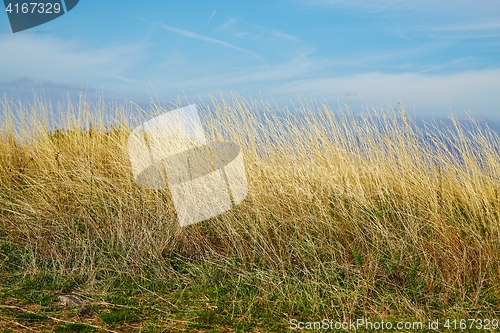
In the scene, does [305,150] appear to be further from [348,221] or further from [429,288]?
[429,288]

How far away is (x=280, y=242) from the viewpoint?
3756mm

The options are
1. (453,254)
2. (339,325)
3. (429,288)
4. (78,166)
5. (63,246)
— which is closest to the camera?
(339,325)

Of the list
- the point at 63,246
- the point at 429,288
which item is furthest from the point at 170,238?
the point at 429,288

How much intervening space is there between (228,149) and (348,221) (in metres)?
1.99

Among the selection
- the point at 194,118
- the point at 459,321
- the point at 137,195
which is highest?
the point at 194,118

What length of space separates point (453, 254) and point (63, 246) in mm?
3171

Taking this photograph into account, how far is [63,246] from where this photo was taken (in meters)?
3.94

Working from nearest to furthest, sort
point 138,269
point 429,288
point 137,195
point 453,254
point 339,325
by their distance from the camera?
point 339,325, point 429,288, point 453,254, point 138,269, point 137,195

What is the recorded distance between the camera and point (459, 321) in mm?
2857

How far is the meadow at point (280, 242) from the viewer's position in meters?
3.01

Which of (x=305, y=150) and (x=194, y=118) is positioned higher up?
(x=194, y=118)

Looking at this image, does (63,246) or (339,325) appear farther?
(63,246)

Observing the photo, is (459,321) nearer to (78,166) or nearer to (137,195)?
(137,195)

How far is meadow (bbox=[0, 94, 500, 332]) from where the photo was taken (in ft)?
9.87
